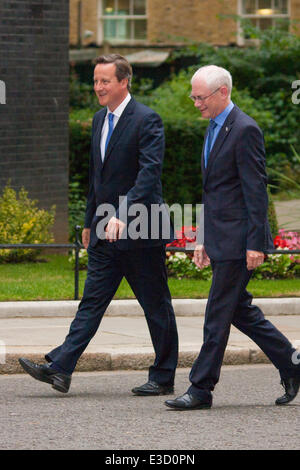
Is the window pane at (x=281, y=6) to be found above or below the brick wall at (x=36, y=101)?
above

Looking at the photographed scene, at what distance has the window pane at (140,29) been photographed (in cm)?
2495

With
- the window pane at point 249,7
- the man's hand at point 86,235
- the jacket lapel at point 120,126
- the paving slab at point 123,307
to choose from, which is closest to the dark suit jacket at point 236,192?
the jacket lapel at point 120,126

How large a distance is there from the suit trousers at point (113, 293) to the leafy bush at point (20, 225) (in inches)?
252

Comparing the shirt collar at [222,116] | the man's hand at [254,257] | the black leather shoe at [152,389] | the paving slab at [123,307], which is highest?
the shirt collar at [222,116]

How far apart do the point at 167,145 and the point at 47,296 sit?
6.69 m

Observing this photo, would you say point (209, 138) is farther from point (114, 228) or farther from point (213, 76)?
point (114, 228)

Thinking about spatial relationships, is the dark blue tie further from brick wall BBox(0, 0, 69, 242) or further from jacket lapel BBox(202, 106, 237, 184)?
brick wall BBox(0, 0, 69, 242)

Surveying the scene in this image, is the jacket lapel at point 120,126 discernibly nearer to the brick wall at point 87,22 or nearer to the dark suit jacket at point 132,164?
the dark suit jacket at point 132,164

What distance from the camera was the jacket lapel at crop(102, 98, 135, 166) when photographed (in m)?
6.67

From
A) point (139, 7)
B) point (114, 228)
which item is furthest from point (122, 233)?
point (139, 7)

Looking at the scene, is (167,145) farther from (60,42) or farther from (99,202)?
(99,202)

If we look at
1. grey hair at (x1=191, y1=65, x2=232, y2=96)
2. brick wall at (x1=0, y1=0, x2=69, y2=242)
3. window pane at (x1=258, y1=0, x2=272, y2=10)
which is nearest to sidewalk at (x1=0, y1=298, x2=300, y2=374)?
grey hair at (x1=191, y1=65, x2=232, y2=96)

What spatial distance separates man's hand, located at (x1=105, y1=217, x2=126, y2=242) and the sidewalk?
1.64 m
